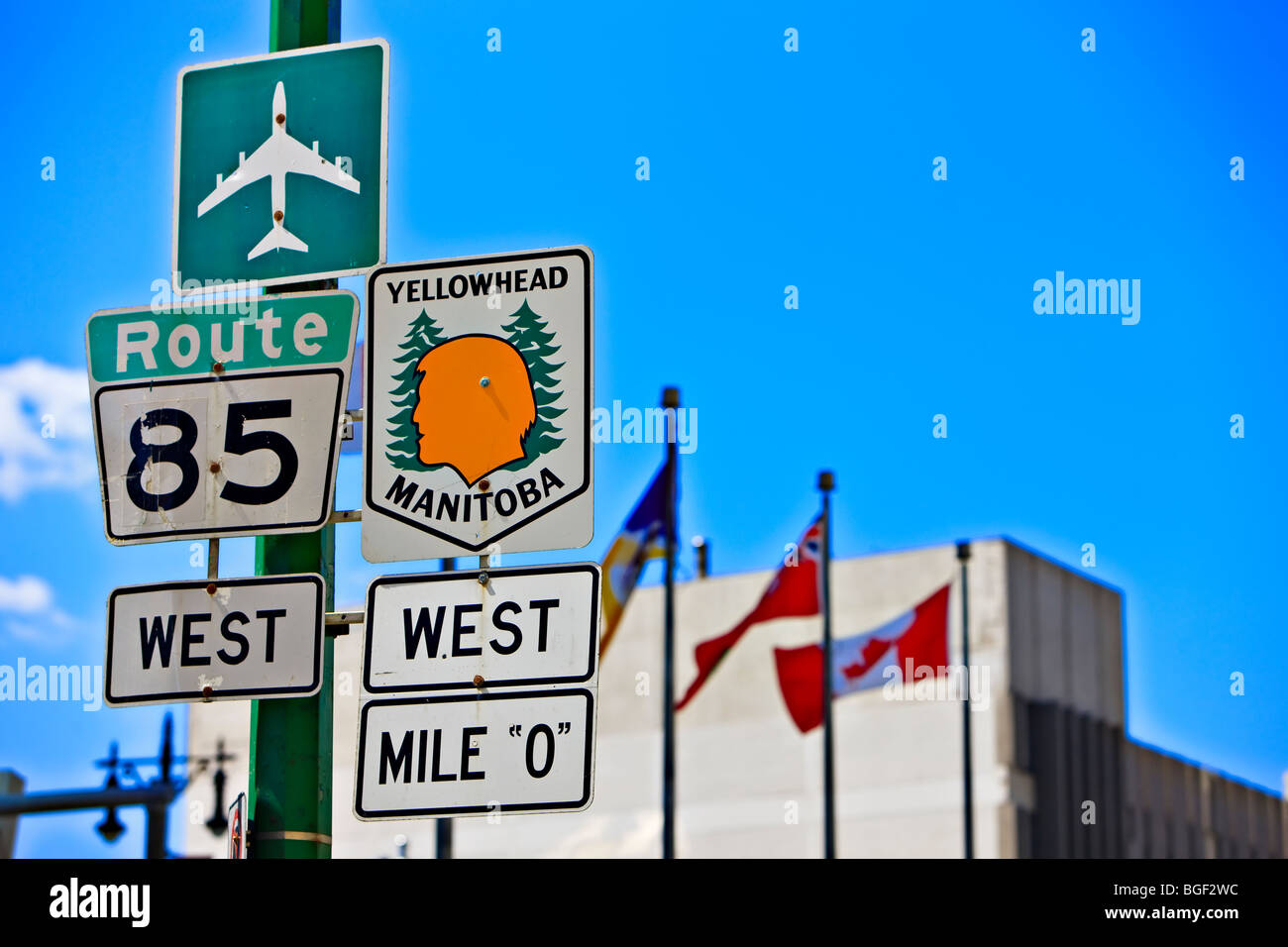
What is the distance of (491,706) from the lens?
16.1ft

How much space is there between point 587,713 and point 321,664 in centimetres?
89

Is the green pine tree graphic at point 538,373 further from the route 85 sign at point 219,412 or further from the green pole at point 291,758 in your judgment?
the green pole at point 291,758

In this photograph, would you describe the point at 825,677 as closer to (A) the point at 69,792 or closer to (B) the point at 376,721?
(A) the point at 69,792

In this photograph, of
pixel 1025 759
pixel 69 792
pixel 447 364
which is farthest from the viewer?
pixel 1025 759

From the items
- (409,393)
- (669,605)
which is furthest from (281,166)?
(669,605)

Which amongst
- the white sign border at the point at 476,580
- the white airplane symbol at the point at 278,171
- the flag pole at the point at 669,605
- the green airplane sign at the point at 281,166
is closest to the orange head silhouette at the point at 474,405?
the white sign border at the point at 476,580

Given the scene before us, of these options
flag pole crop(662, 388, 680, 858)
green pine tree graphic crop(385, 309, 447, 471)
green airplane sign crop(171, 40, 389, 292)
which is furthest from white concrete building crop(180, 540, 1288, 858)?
green pine tree graphic crop(385, 309, 447, 471)

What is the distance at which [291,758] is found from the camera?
5.62 m

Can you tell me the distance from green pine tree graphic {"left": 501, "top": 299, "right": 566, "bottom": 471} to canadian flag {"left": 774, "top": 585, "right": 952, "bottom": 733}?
74.4ft

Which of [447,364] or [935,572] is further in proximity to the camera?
[935,572]

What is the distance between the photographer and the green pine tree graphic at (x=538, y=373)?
513cm

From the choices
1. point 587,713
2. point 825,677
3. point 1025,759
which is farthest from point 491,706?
point 1025,759

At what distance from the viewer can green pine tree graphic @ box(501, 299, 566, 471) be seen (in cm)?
513

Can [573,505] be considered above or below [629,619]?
below
